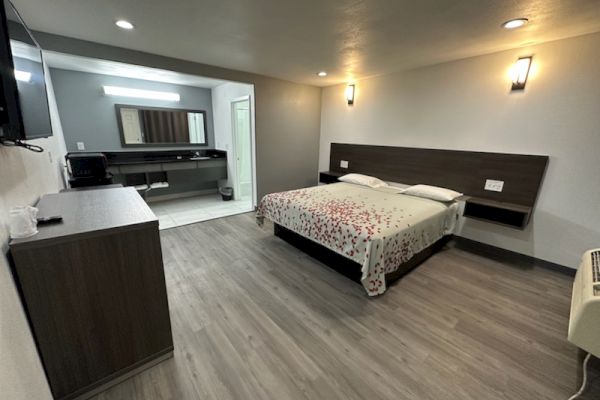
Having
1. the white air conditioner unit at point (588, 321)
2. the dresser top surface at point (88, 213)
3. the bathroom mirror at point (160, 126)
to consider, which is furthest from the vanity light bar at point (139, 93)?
the white air conditioner unit at point (588, 321)

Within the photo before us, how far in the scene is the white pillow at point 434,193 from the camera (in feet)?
9.85

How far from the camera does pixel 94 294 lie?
4.21ft

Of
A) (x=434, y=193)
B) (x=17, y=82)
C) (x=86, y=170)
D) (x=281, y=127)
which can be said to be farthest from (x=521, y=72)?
(x=86, y=170)

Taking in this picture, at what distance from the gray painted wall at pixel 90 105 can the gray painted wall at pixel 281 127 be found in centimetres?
194

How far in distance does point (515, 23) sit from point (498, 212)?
6.20 feet

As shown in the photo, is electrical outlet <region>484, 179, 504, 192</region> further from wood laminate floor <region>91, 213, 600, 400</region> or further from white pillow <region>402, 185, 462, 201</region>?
wood laminate floor <region>91, 213, 600, 400</region>

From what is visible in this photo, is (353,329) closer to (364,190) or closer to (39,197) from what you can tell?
(364,190)

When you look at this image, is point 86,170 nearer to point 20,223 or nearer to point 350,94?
point 20,223

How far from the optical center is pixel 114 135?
4352 millimetres

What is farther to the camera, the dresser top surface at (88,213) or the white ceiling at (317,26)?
the white ceiling at (317,26)

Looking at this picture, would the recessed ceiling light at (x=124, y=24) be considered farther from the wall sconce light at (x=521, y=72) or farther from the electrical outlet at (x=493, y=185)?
the electrical outlet at (x=493, y=185)

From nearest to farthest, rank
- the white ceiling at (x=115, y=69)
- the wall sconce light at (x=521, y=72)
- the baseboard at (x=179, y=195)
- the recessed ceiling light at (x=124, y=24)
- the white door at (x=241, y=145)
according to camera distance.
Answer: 1. the recessed ceiling light at (x=124, y=24)
2. the wall sconce light at (x=521, y=72)
3. the white ceiling at (x=115, y=69)
4. the white door at (x=241, y=145)
5. the baseboard at (x=179, y=195)

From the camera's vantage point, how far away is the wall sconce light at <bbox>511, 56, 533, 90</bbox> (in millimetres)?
2547

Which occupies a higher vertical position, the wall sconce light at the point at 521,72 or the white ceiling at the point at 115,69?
the white ceiling at the point at 115,69
